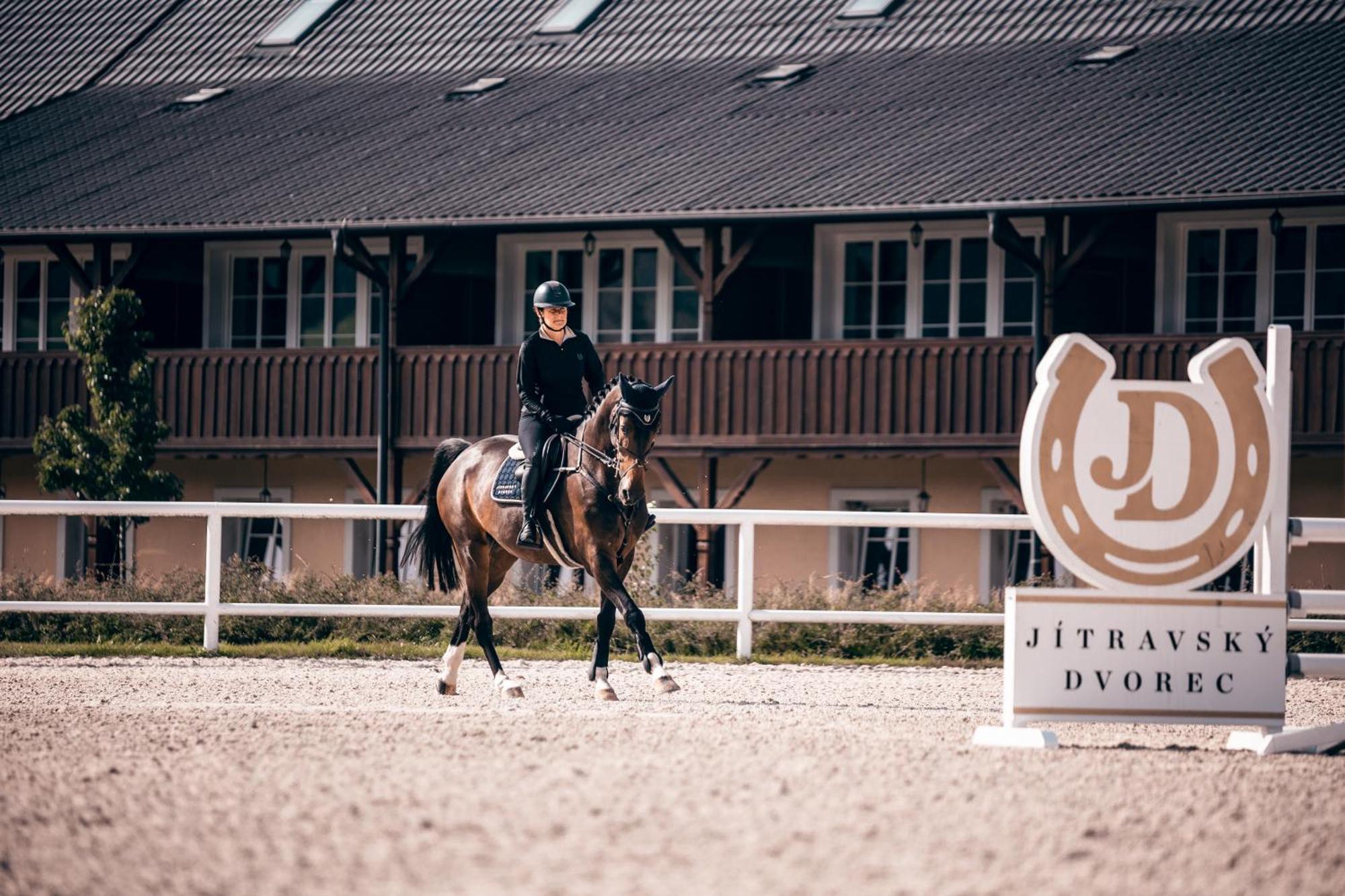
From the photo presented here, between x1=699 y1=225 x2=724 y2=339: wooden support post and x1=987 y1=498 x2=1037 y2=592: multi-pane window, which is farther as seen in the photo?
x1=987 y1=498 x2=1037 y2=592: multi-pane window

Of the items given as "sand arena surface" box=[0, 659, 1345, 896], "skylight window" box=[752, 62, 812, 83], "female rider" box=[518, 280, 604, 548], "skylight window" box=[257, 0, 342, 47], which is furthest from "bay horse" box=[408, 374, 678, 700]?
"skylight window" box=[257, 0, 342, 47]

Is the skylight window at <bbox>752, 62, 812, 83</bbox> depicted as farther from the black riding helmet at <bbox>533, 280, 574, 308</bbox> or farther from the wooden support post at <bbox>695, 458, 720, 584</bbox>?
the black riding helmet at <bbox>533, 280, 574, 308</bbox>

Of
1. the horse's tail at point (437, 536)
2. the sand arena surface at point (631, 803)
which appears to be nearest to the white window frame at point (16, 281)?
the horse's tail at point (437, 536)

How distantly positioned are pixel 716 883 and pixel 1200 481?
4.77m

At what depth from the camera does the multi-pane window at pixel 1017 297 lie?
1055 inches

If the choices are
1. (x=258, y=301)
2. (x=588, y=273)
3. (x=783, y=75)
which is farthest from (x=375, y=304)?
(x=783, y=75)

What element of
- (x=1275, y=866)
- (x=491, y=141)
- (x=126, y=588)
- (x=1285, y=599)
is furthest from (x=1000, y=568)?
(x=1275, y=866)

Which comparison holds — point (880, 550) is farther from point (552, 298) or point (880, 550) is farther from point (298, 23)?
point (552, 298)

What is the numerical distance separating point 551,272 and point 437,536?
13.9 metres

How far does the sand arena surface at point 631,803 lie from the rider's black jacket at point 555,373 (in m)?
1.89

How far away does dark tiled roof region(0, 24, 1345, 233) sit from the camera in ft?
82.3

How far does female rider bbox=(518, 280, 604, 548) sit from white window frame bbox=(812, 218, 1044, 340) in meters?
12.7

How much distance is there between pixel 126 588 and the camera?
2009 centimetres

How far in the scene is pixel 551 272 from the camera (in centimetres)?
2894
